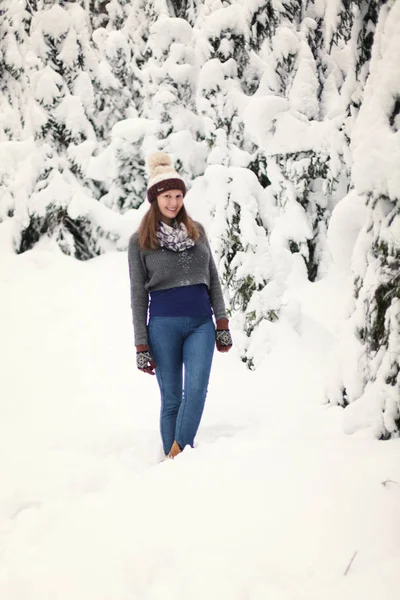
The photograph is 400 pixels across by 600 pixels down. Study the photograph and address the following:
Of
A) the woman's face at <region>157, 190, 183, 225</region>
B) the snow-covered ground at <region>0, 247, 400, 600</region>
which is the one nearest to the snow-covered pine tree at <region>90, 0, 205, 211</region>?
the snow-covered ground at <region>0, 247, 400, 600</region>

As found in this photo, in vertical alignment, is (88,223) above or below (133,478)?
above

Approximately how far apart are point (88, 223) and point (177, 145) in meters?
2.07

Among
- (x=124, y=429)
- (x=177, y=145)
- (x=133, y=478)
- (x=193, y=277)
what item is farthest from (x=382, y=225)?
(x=177, y=145)

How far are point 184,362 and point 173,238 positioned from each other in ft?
2.46

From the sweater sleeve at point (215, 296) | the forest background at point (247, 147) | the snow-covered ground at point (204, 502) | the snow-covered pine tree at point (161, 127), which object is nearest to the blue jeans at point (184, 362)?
the sweater sleeve at point (215, 296)

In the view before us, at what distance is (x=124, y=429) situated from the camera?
3.60 m

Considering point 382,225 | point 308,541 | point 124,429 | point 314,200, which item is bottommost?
point 124,429

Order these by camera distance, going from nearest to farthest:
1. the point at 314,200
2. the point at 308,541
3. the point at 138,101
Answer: the point at 308,541, the point at 314,200, the point at 138,101

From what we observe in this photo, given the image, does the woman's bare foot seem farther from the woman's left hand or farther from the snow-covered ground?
the woman's left hand

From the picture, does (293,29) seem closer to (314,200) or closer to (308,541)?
(314,200)

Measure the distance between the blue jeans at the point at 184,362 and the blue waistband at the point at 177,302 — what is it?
33 mm

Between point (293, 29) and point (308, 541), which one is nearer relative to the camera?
point (308, 541)

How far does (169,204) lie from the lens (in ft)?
9.23

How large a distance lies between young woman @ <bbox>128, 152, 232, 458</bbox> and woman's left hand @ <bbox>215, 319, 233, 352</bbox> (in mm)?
116
